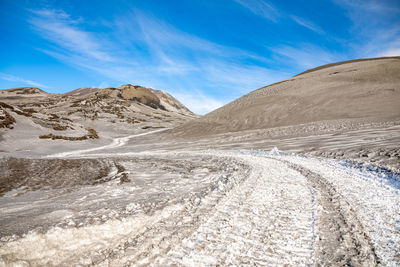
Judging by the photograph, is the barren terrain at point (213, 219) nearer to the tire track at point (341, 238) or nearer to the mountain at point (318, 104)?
the tire track at point (341, 238)

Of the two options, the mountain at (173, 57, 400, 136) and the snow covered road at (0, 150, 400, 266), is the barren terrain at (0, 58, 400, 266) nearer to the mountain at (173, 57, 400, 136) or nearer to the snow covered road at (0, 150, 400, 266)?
the snow covered road at (0, 150, 400, 266)

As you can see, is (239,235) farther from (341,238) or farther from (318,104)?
(318,104)

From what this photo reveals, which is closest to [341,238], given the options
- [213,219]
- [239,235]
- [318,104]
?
[239,235]

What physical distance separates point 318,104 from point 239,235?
38725 mm

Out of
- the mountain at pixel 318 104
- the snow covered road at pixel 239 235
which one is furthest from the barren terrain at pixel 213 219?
the mountain at pixel 318 104

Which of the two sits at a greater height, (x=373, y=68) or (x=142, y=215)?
(x=373, y=68)

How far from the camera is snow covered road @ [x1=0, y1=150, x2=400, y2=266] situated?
3021 millimetres

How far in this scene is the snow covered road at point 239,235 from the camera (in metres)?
3.02

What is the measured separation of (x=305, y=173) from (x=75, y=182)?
8.69m

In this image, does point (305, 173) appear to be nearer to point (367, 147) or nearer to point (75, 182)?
point (367, 147)

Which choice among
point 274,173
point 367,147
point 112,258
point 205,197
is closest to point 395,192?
point 274,173

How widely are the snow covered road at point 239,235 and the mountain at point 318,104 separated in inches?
1087

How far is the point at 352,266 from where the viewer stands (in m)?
2.90

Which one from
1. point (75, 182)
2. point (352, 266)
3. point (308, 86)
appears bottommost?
point (75, 182)
